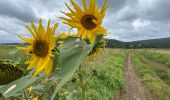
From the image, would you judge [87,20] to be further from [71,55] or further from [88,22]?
[71,55]

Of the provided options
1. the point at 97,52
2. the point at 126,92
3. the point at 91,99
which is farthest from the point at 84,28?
the point at 126,92

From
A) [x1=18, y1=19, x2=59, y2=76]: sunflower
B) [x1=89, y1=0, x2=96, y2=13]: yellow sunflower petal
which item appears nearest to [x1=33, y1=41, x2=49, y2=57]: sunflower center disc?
[x1=18, y1=19, x2=59, y2=76]: sunflower

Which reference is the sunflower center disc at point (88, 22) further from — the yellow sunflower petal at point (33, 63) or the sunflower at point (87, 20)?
the yellow sunflower petal at point (33, 63)

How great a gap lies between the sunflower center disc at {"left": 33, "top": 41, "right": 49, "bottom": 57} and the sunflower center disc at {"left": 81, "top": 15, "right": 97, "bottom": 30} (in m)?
0.08

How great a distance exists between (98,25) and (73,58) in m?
0.10

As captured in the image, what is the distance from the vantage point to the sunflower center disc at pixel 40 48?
630 mm

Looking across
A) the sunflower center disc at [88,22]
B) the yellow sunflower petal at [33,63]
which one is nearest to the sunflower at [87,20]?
the sunflower center disc at [88,22]

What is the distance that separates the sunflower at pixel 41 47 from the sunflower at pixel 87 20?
39mm

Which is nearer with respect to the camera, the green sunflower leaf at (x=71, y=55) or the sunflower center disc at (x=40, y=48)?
the green sunflower leaf at (x=71, y=55)

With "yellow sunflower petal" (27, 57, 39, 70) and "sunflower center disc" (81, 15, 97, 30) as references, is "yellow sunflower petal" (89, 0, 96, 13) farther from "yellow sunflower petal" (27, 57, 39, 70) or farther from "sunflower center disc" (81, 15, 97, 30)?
"yellow sunflower petal" (27, 57, 39, 70)

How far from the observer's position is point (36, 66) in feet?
2.07

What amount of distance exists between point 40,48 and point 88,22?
111 mm

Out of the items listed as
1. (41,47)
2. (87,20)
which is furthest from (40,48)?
(87,20)

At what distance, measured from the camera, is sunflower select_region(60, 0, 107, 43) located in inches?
22.2
